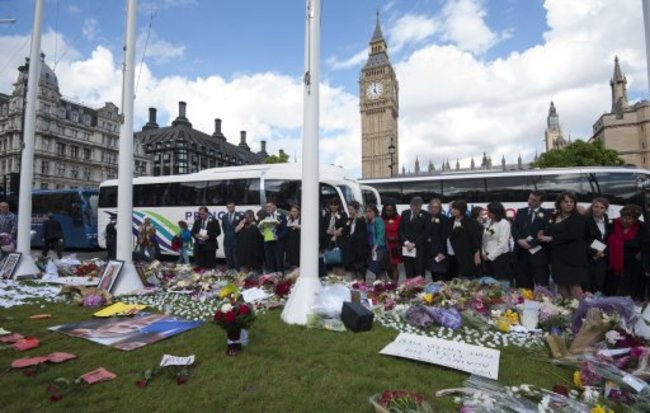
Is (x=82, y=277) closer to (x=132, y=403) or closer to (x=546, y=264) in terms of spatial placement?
(x=132, y=403)

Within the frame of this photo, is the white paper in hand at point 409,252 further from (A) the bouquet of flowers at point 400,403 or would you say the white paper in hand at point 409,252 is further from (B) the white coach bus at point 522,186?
(B) the white coach bus at point 522,186

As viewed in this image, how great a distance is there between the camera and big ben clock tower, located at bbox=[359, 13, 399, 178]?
106250 millimetres

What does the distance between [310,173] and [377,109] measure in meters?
106

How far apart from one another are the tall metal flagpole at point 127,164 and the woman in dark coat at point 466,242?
257 inches

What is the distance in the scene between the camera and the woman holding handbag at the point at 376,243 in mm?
8469

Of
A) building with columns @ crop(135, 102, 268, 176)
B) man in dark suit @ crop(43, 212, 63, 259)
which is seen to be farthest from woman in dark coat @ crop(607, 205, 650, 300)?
building with columns @ crop(135, 102, 268, 176)

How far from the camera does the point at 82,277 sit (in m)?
9.53

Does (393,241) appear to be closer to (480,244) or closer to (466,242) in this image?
(466,242)

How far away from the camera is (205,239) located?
1084cm

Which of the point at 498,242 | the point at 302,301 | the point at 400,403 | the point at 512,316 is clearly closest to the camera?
the point at 400,403

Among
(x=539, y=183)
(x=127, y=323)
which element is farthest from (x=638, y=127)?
(x=127, y=323)

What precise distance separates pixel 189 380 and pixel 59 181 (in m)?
79.1

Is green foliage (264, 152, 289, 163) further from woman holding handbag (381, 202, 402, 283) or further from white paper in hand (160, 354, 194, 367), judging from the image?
white paper in hand (160, 354, 194, 367)

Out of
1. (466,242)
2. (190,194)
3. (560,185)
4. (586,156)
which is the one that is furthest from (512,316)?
(586,156)
